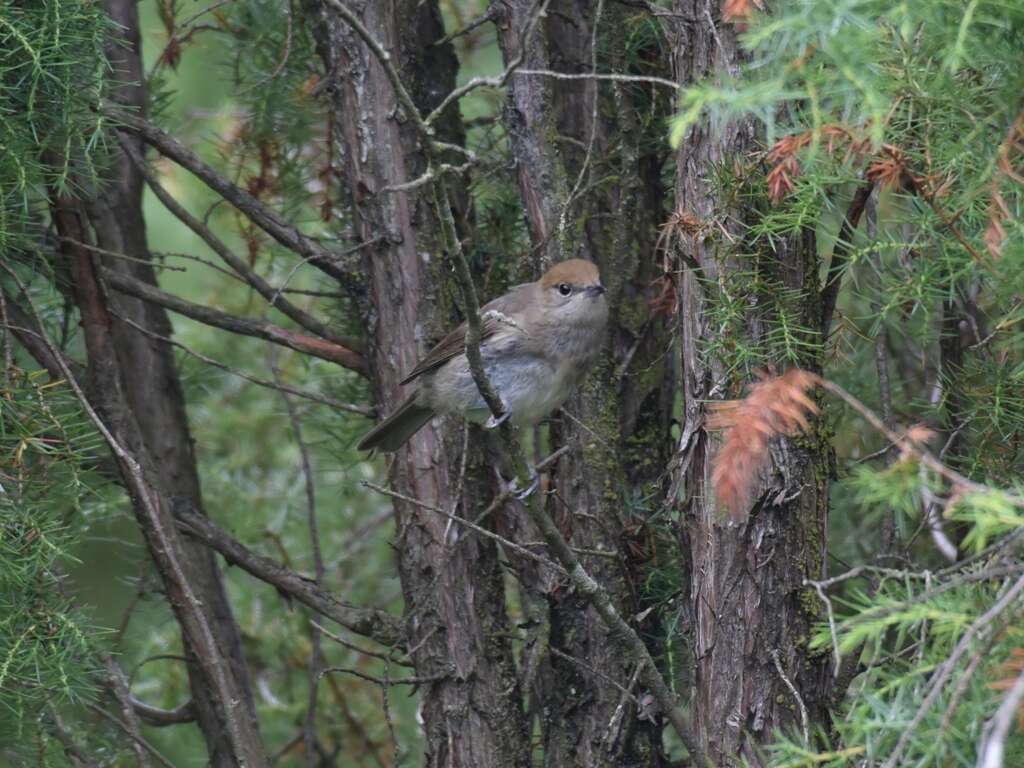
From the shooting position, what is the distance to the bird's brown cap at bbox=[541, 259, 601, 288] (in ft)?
13.0

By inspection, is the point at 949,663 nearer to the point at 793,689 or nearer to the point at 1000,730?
the point at 1000,730

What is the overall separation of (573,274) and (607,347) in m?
0.32

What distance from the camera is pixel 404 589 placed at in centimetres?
398

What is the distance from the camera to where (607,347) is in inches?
165

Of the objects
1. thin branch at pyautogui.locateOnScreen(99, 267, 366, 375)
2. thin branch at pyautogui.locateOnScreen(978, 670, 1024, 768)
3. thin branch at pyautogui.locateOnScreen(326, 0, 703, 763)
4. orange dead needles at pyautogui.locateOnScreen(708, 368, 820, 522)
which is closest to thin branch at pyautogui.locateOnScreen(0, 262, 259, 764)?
thin branch at pyautogui.locateOnScreen(99, 267, 366, 375)

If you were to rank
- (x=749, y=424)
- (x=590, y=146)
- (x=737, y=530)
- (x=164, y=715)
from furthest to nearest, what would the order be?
(x=164, y=715), (x=590, y=146), (x=737, y=530), (x=749, y=424)

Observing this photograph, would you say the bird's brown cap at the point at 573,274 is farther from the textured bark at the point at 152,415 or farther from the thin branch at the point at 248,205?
the textured bark at the point at 152,415

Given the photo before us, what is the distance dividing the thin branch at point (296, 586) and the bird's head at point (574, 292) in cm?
108

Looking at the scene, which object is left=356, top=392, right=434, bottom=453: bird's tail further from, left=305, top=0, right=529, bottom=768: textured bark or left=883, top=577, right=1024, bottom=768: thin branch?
left=883, top=577, right=1024, bottom=768: thin branch

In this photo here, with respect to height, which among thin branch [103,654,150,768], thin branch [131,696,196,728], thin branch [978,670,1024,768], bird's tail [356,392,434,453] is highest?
thin branch [978,670,1024,768]

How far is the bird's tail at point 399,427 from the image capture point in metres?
4.09

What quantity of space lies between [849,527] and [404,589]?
195 centimetres

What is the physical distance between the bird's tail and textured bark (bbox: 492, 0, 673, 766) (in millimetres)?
453

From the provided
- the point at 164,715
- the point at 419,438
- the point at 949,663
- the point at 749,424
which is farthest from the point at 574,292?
the point at 949,663
